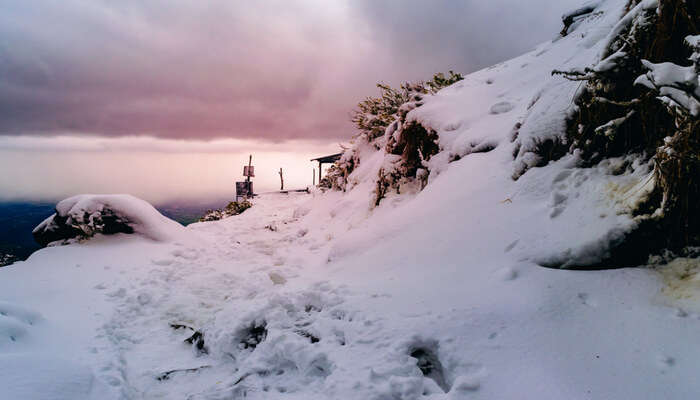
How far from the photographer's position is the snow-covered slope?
6.53ft

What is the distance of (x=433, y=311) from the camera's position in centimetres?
277

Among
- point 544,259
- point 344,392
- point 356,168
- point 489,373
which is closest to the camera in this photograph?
point 489,373

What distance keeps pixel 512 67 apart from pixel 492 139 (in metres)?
4.87

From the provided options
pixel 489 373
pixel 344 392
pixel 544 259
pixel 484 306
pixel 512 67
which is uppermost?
pixel 512 67

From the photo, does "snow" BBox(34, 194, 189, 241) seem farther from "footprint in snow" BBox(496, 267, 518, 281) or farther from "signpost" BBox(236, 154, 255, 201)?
"signpost" BBox(236, 154, 255, 201)

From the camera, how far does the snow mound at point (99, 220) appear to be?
7.75 metres

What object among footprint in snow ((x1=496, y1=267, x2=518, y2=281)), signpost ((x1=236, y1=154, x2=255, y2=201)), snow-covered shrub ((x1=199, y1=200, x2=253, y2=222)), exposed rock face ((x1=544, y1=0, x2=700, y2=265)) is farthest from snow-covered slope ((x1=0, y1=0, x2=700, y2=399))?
signpost ((x1=236, y1=154, x2=255, y2=201))

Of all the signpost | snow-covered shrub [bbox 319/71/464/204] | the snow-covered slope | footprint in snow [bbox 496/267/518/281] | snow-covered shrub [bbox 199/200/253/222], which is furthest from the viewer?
the signpost

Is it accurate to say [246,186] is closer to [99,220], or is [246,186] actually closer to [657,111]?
[99,220]

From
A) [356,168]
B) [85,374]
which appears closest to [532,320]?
[85,374]

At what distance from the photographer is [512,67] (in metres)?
8.82

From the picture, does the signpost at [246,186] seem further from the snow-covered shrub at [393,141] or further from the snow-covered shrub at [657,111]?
Answer: the snow-covered shrub at [657,111]

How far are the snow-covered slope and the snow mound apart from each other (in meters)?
1.83

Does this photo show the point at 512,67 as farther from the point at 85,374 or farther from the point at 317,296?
the point at 85,374
